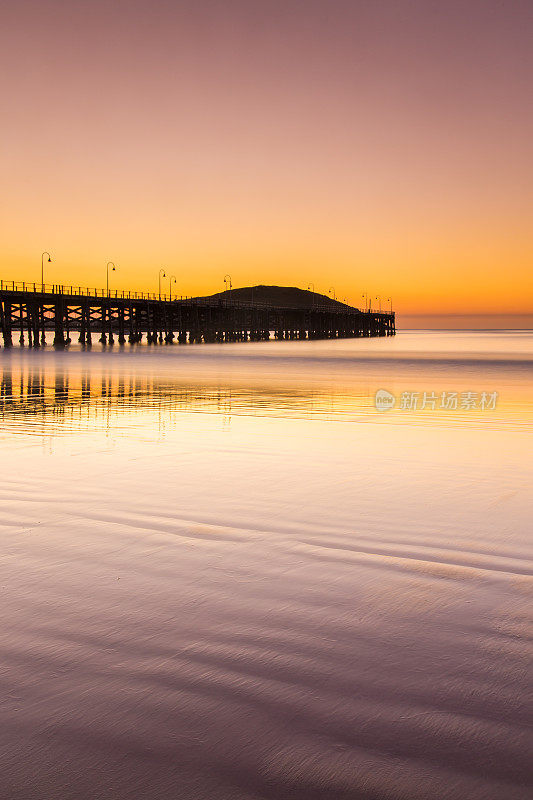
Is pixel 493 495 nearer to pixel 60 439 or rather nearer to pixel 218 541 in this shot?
pixel 218 541

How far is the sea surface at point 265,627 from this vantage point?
94.7 inches

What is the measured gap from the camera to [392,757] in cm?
245

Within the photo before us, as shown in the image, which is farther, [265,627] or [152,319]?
[152,319]

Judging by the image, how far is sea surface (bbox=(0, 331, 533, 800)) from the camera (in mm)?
2404

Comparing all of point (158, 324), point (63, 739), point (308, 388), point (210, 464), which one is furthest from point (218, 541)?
point (158, 324)

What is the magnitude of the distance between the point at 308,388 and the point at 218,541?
15250mm

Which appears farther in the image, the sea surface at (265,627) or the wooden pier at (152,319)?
the wooden pier at (152,319)

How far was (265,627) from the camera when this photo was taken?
354 cm

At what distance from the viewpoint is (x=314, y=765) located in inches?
94.7

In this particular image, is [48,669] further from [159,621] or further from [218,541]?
[218,541]

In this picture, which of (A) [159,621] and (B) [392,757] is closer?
(B) [392,757]

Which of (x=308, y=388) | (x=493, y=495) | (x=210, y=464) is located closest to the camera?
(x=493, y=495)

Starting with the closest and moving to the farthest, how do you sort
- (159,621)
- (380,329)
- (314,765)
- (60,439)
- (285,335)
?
(314,765)
(159,621)
(60,439)
(285,335)
(380,329)

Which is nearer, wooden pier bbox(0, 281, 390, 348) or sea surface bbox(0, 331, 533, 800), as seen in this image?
sea surface bbox(0, 331, 533, 800)
